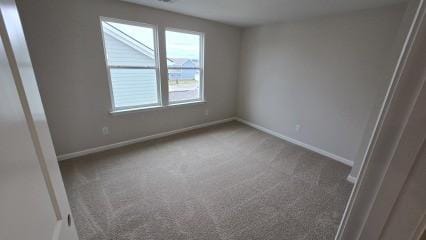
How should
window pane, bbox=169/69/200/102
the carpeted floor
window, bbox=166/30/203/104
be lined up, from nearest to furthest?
the carpeted floor → window, bbox=166/30/203/104 → window pane, bbox=169/69/200/102

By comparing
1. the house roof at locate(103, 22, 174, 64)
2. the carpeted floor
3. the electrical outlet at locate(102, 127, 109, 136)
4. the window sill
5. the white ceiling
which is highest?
the white ceiling

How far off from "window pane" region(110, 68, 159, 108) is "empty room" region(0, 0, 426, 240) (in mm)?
18

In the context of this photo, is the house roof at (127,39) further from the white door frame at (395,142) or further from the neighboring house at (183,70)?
the white door frame at (395,142)

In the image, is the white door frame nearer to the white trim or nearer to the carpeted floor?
the carpeted floor

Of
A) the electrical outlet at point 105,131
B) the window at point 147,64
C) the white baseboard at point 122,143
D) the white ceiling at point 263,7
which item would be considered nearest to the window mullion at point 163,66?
the window at point 147,64

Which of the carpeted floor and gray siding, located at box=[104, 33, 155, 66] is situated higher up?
gray siding, located at box=[104, 33, 155, 66]

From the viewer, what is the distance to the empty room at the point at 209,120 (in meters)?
0.36

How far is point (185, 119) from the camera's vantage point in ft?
12.7

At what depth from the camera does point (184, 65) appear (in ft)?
11.7

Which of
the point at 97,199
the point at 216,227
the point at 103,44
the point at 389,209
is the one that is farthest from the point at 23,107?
the point at 103,44

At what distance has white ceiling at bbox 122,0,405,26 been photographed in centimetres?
225

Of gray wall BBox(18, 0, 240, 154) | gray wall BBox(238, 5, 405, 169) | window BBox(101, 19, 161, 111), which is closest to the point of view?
gray wall BBox(18, 0, 240, 154)

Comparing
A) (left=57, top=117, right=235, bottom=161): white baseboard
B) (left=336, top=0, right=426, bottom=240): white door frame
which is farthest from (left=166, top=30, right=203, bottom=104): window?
(left=336, top=0, right=426, bottom=240): white door frame

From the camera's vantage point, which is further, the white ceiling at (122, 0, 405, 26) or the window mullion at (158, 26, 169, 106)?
the window mullion at (158, 26, 169, 106)
